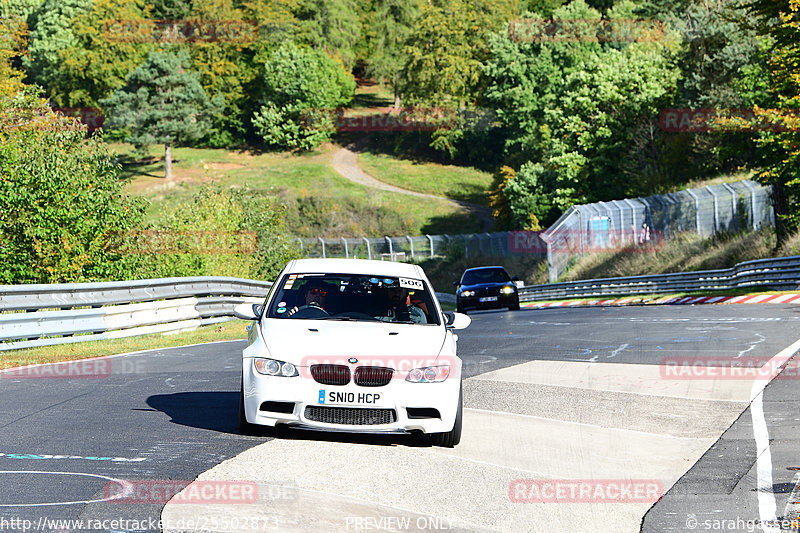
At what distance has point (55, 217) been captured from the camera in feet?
73.5

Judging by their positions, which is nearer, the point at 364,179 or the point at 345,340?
the point at 345,340

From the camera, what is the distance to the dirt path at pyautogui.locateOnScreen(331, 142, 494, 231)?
86312 mm

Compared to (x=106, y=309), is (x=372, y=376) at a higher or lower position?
higher

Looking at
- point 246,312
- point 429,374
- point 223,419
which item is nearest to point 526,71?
point 223,419

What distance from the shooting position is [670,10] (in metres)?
98.8

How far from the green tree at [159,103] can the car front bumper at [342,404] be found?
91.8m

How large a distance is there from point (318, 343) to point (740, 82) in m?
51.7

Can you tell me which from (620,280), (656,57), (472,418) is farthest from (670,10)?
(472,418)

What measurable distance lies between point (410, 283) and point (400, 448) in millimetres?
1917

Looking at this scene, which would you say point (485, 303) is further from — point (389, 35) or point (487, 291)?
point (389, 35)

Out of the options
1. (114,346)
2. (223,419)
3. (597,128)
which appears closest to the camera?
(223,419)

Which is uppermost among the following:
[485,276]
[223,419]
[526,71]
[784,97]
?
[526,71]

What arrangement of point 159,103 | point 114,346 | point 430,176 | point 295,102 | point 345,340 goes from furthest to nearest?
point 295,102 → point 430,176 → point 159,103 → point 114,346 → point 345,340

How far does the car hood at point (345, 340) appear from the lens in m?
7.80
